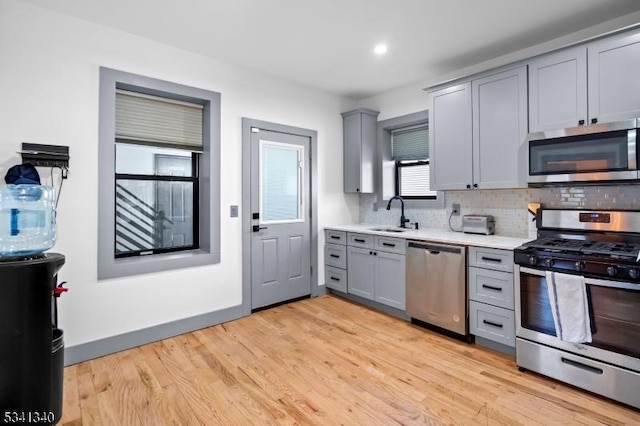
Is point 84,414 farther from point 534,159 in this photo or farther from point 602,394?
point 534,159

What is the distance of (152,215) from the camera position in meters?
3.34

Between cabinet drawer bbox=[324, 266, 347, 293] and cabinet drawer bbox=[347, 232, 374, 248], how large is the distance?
40cm

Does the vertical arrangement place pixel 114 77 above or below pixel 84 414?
above

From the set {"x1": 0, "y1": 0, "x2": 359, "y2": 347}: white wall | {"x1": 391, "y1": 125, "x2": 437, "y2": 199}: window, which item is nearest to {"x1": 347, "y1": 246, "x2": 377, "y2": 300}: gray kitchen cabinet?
{"x1": 391, "y1": 125, "x2": 437, "y2": 199}: window

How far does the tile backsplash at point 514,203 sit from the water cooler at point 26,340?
354 cm

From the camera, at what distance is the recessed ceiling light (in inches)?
123

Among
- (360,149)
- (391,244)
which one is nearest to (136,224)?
(391,244)

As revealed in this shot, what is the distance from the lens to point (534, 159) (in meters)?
2.76

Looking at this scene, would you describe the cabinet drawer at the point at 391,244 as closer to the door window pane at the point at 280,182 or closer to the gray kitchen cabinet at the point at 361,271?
the gray kitchen cabinet at the point at 361,271

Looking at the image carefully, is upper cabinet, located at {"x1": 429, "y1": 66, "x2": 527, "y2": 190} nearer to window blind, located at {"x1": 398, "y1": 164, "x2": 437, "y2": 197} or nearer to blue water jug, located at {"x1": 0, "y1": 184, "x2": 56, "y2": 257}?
window blind, located at {"x1": 398, "y1": 164, "x2": 437, "y2": 197}

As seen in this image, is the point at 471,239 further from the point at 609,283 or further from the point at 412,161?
the point at 412,161

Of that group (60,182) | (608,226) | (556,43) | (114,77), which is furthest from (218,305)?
(556,43)

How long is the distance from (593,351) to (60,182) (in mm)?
3947

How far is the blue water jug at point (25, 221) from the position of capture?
5.71 feet
